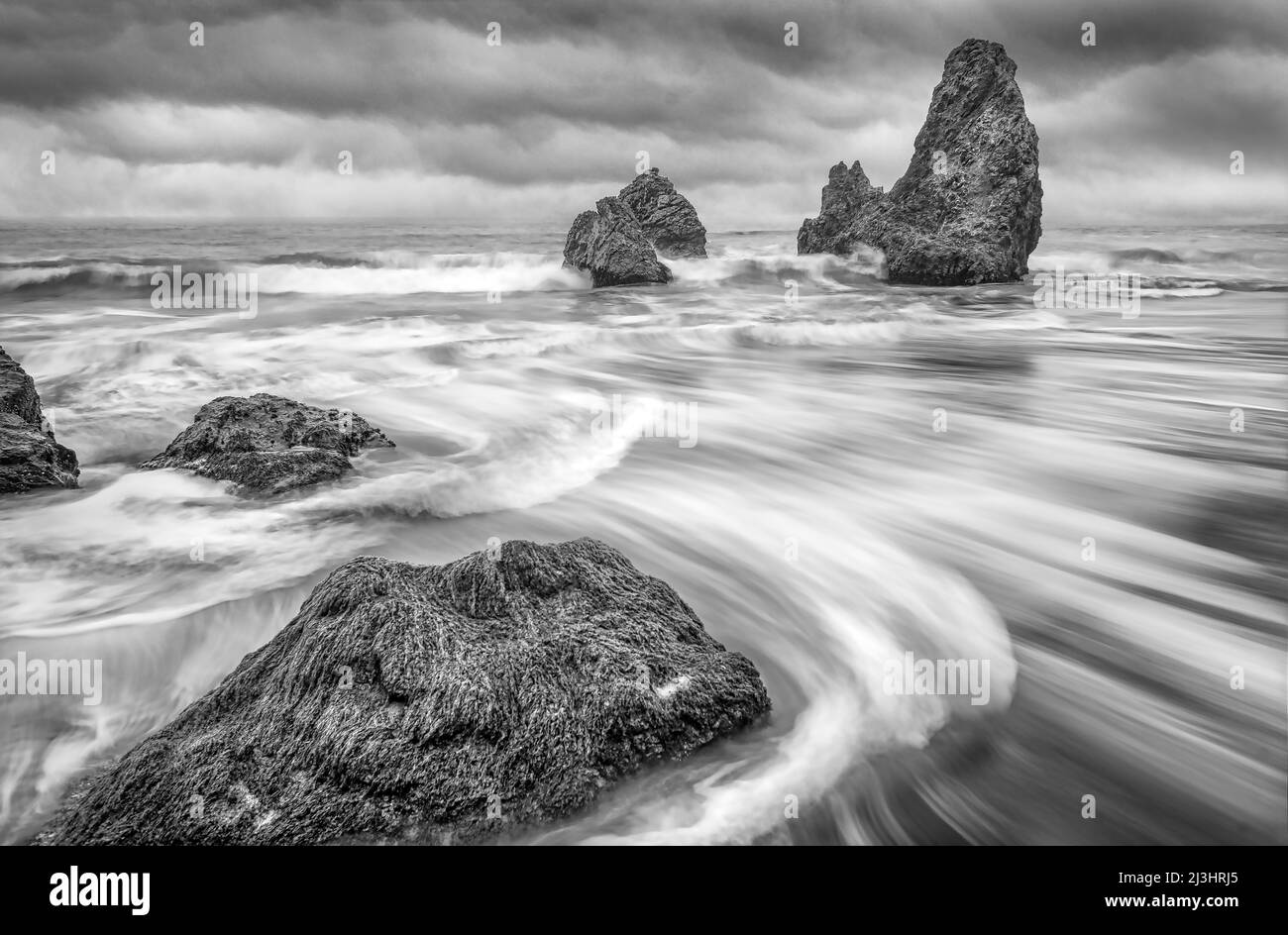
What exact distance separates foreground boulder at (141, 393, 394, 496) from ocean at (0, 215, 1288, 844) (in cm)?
27

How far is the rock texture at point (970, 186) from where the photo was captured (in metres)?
29.8

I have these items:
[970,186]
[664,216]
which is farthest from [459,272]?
[970,186]

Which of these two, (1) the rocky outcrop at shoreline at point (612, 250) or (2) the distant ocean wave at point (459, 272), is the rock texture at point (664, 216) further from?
(1) the rocky outcrop at shoreline at point (612, 250)

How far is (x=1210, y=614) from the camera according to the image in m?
5.75

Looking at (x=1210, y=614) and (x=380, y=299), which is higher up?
(x=380, y=299)

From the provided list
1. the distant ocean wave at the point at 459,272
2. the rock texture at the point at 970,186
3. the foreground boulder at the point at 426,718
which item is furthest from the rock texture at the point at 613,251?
the foreground boulder at the point at 426,718

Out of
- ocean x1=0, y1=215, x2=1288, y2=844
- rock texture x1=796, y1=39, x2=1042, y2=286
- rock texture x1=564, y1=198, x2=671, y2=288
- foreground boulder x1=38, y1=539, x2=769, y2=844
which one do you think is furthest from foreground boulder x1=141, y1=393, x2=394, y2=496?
rock texture x1=796, y1=39, x2=1042, y2=286

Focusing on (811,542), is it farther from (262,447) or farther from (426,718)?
(262,447)

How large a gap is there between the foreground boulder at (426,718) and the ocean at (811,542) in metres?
0.26

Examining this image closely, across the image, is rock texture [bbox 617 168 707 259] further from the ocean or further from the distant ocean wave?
the ocean

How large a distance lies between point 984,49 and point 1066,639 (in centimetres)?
3177

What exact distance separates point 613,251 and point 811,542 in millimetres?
23598
